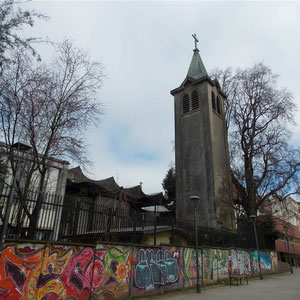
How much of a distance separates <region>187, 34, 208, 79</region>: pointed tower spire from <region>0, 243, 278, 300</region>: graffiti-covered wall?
67.7 ft

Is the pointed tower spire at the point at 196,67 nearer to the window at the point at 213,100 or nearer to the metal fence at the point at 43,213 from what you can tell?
the window at the point at 213,100

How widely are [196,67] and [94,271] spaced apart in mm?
27026

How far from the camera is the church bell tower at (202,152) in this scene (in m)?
23.5

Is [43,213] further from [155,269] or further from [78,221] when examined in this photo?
[155,269]

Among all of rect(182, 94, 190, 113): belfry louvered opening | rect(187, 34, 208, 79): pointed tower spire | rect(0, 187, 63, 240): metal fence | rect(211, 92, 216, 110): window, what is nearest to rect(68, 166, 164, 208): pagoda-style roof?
rect(182, 94, 190, 113): belfry louvered opening

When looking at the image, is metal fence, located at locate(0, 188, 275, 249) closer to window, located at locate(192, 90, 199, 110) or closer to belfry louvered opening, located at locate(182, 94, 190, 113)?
window, located at locate(192, 90, 199, 110)

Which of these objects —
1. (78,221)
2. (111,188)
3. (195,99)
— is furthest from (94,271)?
(195,99)

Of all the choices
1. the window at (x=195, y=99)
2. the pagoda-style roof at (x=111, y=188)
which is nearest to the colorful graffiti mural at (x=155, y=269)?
the pagoda-style roof at (x=111, y=188)

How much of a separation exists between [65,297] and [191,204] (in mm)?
17262

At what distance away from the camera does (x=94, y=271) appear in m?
9.22

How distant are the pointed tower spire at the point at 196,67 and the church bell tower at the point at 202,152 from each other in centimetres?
15

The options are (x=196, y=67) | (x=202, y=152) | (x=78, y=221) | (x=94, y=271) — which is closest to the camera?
(x=94, y=271)

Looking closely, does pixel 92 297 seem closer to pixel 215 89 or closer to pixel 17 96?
pixel 17 96

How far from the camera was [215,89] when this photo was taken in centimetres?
2891
